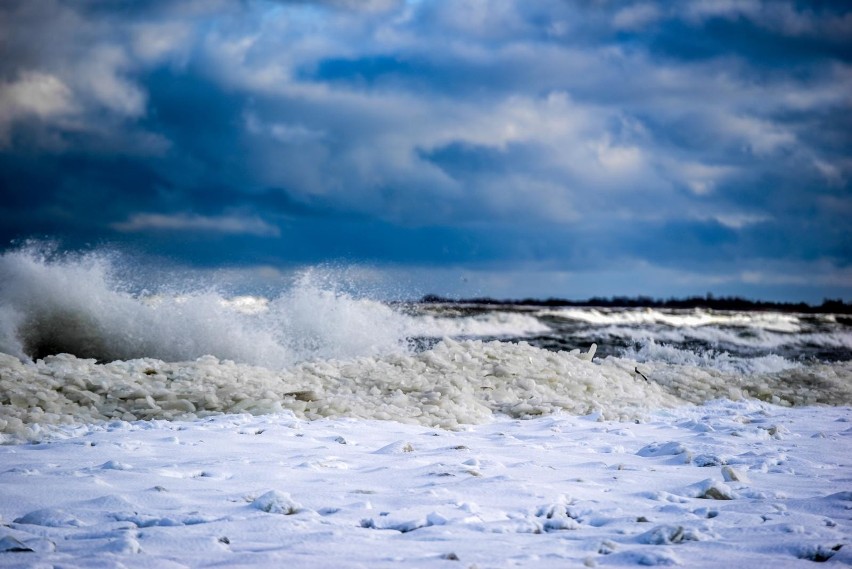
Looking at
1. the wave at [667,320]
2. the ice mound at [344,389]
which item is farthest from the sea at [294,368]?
the wave at [667,320]

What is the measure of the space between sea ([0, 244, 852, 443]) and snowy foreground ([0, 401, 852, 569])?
66 cm

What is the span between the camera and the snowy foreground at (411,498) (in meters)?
2.84

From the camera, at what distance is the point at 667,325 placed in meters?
26.3

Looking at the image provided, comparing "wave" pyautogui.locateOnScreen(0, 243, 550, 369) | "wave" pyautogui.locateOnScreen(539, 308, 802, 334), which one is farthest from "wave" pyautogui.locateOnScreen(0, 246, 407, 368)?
"wave" pyautogui.locateOnScreen(539, 308, 802, 334)

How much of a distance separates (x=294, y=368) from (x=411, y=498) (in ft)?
16.4

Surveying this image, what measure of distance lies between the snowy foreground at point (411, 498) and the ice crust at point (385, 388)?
568mm

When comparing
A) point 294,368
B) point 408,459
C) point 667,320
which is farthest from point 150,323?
point 667,320

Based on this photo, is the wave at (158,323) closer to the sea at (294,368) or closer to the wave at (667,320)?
the sea at (294,368)

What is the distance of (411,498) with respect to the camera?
3.63 metres

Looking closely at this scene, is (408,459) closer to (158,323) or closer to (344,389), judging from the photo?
(344,389)

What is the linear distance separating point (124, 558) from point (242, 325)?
9.18m

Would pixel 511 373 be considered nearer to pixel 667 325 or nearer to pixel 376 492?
pixel 376 492

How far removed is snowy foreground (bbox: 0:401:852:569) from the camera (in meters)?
2.84

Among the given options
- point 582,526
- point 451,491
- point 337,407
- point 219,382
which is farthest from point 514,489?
point 219,382
